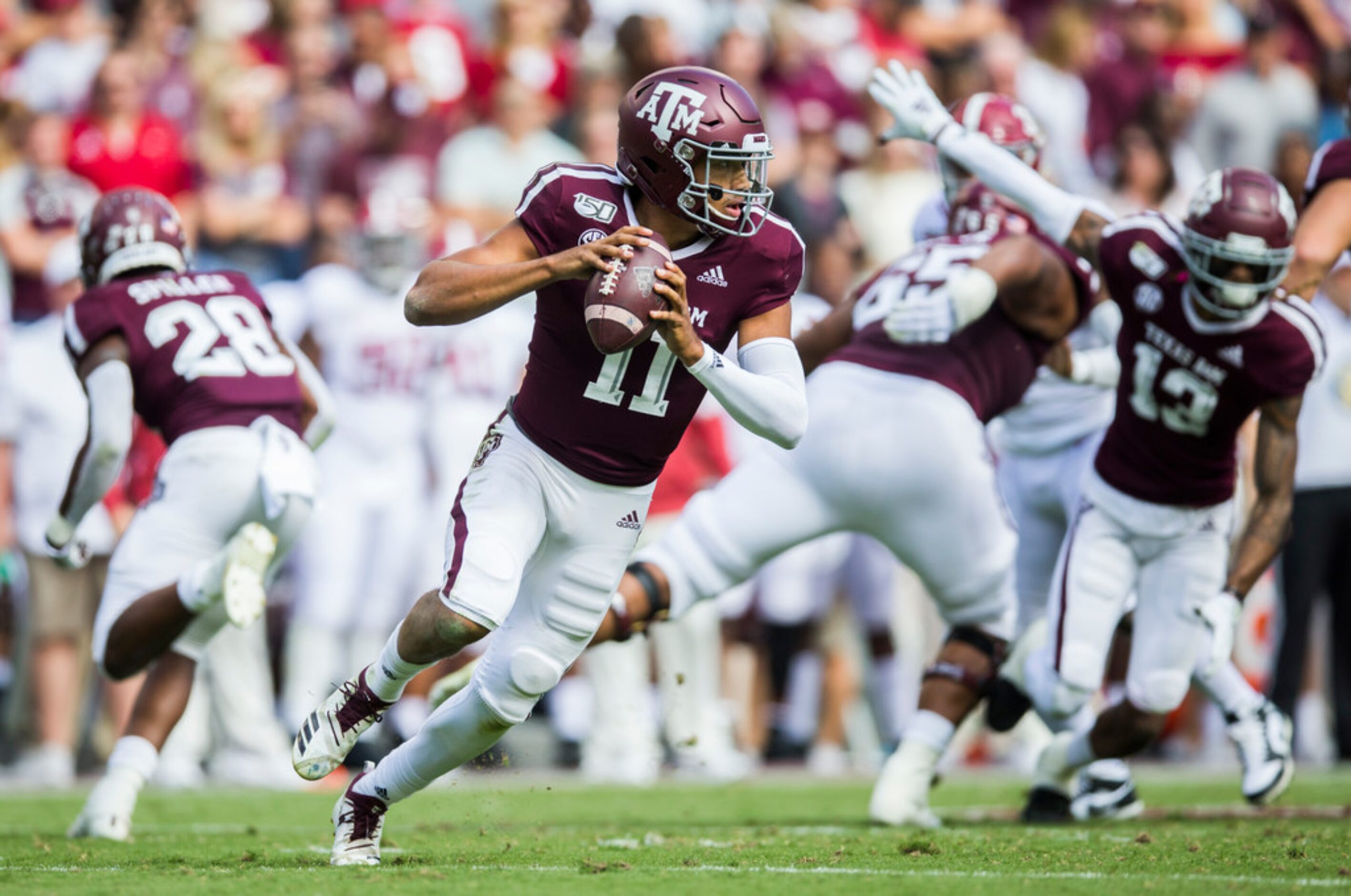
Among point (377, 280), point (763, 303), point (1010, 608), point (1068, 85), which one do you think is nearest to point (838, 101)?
point (1068, 85)

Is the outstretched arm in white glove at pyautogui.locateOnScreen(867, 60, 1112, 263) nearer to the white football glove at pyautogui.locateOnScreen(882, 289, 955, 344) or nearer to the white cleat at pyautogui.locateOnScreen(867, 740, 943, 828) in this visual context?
the white football glove at pyautogui.locateOnScreen(882, 289, 955, 344)

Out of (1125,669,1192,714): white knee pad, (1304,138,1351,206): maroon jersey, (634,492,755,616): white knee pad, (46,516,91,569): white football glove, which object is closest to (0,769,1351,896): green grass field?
(1125,669,1192,714): white knee pad

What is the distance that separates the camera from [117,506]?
8727mm

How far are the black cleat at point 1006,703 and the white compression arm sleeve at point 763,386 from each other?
6.71ft

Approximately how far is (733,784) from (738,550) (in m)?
2.23

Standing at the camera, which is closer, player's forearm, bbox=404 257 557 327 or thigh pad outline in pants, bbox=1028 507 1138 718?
player's forearm, bbox=404 257 557 327

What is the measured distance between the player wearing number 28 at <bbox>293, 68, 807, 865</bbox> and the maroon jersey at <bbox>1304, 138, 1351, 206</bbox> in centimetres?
277

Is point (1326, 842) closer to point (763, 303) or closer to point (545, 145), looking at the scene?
point (763, 303)

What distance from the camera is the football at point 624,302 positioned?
4176 millimetres

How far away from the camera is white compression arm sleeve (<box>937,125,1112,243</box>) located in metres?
6.00

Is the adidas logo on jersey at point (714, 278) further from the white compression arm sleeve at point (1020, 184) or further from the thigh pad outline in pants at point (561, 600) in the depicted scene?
the white compression arm sleeve at point (1020, 184)

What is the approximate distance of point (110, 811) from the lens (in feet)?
18.4

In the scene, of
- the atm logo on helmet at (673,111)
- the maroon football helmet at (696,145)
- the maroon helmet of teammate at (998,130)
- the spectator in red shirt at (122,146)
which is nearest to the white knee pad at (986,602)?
the maroon helmet of teammate at (998,130)

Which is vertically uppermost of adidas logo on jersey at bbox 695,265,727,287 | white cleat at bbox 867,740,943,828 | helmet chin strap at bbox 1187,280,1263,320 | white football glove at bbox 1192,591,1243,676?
helmet chin strap at bbox 1187,280,1263,320
